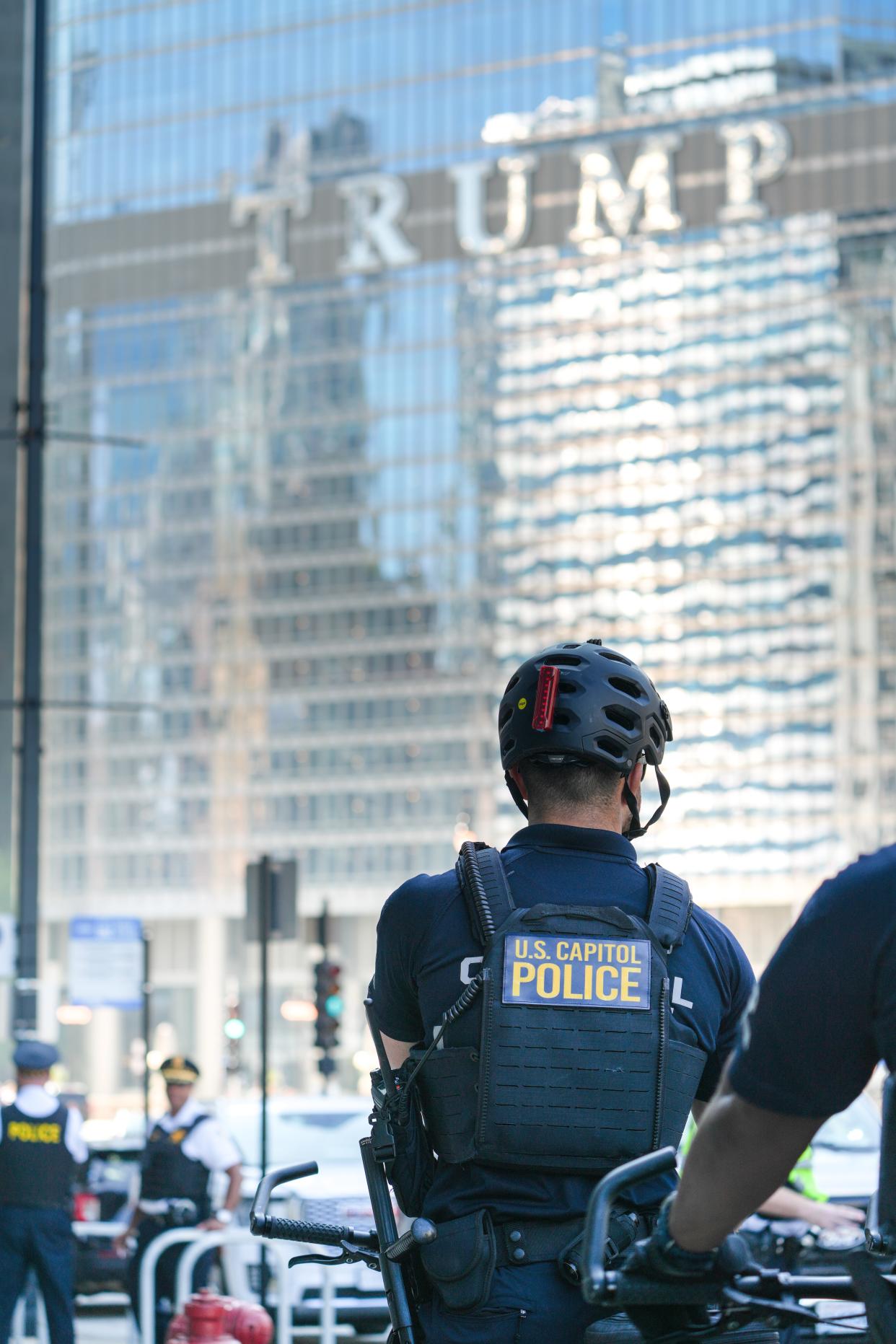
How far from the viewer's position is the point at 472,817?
326ft

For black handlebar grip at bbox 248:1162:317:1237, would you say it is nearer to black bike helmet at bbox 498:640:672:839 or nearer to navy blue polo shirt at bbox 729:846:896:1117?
black bike helmet at bbox 498:640:672:839

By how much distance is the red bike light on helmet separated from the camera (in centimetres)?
310

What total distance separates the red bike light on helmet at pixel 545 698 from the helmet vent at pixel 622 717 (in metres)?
0.09

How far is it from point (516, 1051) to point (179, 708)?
103m

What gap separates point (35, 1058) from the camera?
10422mm

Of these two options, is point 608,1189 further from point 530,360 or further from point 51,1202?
point 530,360

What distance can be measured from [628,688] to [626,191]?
10153cm

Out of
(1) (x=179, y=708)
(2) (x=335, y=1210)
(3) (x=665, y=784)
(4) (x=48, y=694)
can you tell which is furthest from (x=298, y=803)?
(3) (x=665, y=784)

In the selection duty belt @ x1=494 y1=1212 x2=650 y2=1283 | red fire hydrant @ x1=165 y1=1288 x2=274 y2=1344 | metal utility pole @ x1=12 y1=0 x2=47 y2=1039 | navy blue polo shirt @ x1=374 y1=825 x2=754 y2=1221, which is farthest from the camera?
metal utility pole @ x1=12 y1=0 x2=47 y2=1039

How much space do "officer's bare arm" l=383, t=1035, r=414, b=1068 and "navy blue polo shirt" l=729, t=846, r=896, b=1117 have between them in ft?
Result: 3.74

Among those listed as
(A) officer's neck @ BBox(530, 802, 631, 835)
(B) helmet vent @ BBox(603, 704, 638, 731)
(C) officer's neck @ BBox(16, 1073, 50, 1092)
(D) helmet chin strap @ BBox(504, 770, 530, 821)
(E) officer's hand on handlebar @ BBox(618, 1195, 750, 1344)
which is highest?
(B) helmet vent @ BBox(603, 704, 638, 731)

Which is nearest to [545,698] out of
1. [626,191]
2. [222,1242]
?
[222,1242]

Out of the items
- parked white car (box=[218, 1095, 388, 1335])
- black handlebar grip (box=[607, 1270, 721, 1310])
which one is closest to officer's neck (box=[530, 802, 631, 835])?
black handlebar grip (box=[607, 1270, 721, 1310])

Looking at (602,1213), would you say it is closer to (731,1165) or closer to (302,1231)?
(731,1165)
